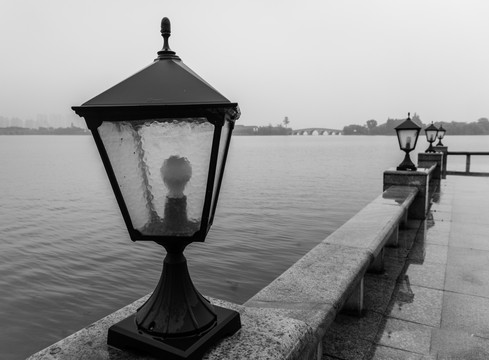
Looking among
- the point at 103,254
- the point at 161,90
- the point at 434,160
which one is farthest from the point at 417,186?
the point at 103,254

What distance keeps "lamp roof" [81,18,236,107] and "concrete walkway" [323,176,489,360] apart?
265 centimetres

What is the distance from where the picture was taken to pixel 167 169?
1.63m

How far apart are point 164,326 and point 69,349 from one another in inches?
18.4

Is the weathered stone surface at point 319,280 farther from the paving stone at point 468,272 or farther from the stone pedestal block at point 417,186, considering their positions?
the stone pedestal block at point 417,186

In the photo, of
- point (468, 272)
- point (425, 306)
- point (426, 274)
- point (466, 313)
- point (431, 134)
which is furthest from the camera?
point (431, 134)

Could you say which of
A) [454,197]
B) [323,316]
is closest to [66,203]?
[454,197]

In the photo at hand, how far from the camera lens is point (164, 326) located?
175 cm

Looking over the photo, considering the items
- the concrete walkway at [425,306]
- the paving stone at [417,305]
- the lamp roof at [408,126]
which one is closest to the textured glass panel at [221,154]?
the concrete walkway at [425,306]

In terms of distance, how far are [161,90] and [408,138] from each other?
999 cm

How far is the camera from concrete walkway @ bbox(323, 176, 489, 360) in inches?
135

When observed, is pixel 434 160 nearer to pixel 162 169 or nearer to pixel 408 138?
pixel 408 138

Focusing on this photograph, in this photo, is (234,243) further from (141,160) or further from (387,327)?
(141,160)

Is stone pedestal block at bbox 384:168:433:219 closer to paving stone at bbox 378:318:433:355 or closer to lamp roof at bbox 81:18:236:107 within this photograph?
paving stone at bbox 378:318:433:355

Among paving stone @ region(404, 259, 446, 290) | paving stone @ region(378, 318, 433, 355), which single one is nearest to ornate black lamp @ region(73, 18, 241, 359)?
paving stone @ region(378, 318, 433, 355)
